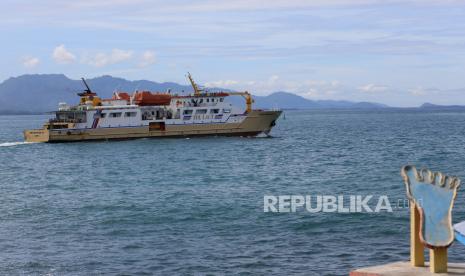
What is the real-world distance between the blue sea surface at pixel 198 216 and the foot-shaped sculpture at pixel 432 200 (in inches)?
271

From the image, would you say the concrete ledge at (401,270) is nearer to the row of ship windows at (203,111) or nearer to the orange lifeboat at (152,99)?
the row of ship windows at (203,111)

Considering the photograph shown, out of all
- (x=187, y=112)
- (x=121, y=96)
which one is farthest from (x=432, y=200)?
(x=121, y=96)

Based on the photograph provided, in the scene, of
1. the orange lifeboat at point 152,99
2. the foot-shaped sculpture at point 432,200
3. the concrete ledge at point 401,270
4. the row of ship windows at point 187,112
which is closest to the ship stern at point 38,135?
the row of ship windows at point 187,112

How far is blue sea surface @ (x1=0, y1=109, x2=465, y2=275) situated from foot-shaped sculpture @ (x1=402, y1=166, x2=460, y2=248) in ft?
22.6

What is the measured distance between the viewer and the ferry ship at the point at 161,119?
8162cm

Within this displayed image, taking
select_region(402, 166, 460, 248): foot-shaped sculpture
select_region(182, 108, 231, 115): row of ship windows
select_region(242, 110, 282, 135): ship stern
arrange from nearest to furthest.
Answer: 1. select_region(402, 166, 460, 248): foot-shaped sculpture
2. select_region(182, 108, 231, 115): row of ship windows
3. select_region(242, 110, 282, 135): ship stern

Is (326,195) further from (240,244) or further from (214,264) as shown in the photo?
(214,264)

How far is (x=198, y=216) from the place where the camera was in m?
30.3

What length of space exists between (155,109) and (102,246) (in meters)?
58.5

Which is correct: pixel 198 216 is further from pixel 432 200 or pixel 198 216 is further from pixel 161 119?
pixel 161 119

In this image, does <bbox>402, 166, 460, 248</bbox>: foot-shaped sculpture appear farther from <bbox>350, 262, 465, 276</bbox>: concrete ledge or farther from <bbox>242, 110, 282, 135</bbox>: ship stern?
<bbox>242, 110, 282, 135</bbox>: ship stern

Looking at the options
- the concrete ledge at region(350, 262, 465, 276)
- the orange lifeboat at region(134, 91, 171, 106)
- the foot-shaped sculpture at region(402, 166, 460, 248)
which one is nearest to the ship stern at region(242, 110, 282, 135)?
the orange lifeboat at region(134, 91, 171, 106)

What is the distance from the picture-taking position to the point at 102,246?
24.3 meters

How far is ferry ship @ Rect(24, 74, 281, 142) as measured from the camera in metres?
81.6
